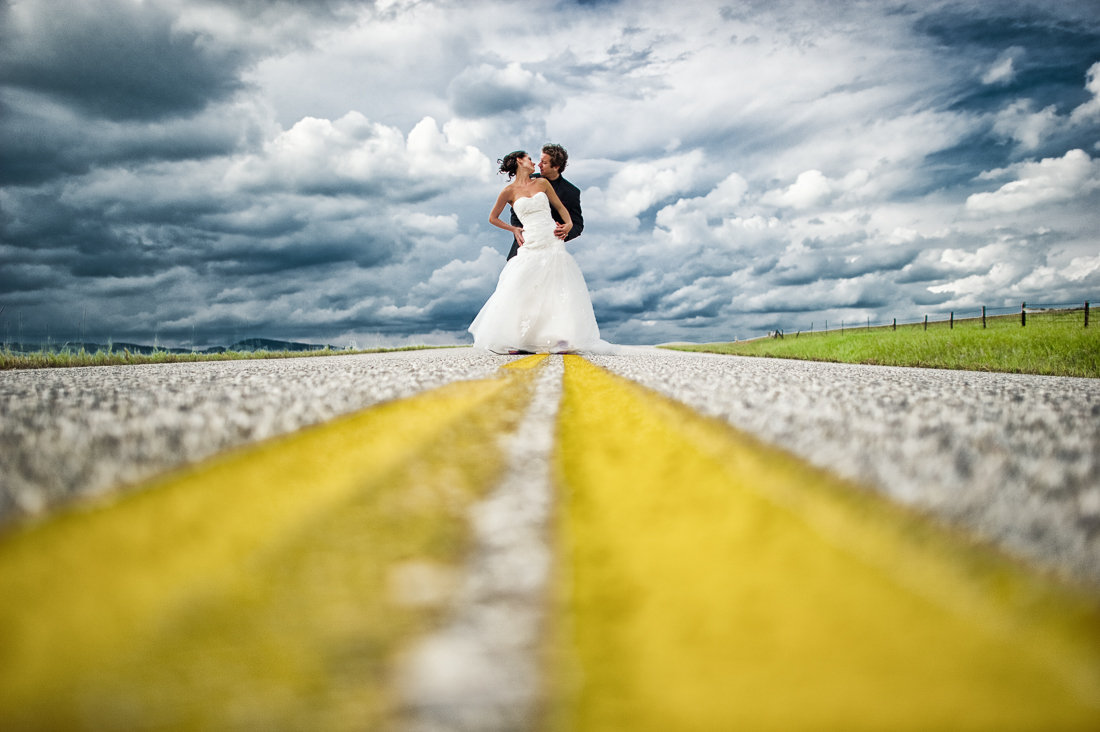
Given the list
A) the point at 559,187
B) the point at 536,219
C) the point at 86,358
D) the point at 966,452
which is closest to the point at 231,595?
the point at 966,452

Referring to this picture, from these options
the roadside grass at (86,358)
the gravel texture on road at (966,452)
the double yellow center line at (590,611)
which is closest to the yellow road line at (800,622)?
the double yellow center line at (590,611)

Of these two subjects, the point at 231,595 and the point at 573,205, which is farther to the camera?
the point at 573,205

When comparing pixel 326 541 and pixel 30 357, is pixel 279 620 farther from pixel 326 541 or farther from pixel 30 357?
pixel 30 357

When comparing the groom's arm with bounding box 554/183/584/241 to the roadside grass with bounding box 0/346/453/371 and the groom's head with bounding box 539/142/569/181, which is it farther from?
the roadside grass with bounding box 0/346/453/371

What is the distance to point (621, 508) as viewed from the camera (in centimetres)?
106

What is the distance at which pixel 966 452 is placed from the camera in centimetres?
156

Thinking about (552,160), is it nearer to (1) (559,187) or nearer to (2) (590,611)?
(1) (559,187)

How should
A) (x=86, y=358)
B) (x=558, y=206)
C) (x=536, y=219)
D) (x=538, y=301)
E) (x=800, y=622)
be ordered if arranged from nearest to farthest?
(x=800, y=622) → (x=86, y=358) → (x=538, y=301) → (x=536, y=219) → (x=558, y=206)

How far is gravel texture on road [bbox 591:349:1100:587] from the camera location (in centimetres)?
101

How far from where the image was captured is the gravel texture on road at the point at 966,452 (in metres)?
1.01

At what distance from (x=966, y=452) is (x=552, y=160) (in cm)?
1014

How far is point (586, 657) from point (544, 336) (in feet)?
28.8

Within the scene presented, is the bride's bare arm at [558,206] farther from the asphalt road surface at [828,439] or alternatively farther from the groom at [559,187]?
the asphalt road surface at [828,439]

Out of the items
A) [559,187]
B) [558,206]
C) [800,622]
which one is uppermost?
[559,187]
